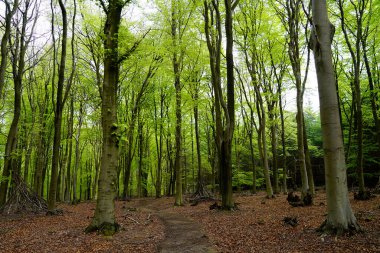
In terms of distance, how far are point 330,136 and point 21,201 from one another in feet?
47.2

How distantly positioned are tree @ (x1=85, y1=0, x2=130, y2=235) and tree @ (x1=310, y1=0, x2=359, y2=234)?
5.88 meters

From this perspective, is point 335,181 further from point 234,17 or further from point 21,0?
point 21,0

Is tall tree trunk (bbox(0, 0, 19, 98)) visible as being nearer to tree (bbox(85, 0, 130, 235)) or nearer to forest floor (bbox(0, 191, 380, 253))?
tree (bbox(85, 0, 130, 235))

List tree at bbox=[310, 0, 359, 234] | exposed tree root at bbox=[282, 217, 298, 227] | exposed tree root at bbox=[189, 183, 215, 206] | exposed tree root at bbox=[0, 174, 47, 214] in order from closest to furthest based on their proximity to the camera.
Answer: tree at bbox=[310, 0, 359, 234], exposed tree root at bbox=[282, 217, 298, 227], exposed tree root at bbox=[0, 174, 47, 214], exposed tree root at bbox=[189, 183, 215, 206]

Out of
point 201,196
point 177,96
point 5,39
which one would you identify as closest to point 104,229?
point 5,39

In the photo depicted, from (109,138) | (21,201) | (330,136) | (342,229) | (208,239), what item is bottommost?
(208,239)

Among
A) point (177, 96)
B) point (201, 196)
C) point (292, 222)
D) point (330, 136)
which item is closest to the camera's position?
point (330, 136)

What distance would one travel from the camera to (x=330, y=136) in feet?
20.2

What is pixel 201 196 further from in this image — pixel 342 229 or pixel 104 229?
pixel 342 229

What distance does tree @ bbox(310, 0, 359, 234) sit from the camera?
Result: 5896mm

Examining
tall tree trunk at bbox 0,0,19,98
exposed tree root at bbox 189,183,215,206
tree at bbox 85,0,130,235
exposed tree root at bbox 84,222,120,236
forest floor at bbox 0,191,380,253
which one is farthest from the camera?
exposed tree root at bbox 189,183,215,206

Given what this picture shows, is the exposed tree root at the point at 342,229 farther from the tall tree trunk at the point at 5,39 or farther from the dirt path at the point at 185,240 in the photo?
the tall tree trunk at the point at 5,39

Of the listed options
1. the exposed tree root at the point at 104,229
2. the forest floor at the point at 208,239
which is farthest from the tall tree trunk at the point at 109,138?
the forest floor at the point at 208,239

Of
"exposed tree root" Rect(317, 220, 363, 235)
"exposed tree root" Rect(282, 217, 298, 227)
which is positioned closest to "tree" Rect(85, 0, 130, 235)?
"exposed tree root" Rect(282, 217, 298, 227)
